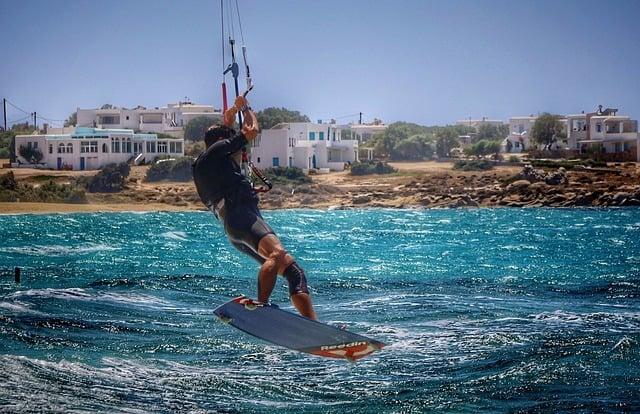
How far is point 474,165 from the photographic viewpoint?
99.8 meters

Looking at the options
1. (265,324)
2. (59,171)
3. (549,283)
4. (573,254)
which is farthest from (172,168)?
(265,324)

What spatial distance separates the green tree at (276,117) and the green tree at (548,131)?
92.9 feet

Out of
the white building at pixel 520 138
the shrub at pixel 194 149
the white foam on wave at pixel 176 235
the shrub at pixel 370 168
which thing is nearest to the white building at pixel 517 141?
the white building at pixel 520 138

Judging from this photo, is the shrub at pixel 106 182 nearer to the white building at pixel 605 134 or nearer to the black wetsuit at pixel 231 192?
the white building at pixel 605 134

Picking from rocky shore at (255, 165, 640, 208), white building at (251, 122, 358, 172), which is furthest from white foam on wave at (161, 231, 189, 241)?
white building at (251, 122, 358, 172)

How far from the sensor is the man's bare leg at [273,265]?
10.1 m

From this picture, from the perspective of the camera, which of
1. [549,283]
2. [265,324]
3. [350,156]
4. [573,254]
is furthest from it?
[350,156]

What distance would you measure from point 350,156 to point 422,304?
79.7m

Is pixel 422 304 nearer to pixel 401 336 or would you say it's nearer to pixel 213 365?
pixel 401 336

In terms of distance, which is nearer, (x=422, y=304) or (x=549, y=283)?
(x=422, y=304)

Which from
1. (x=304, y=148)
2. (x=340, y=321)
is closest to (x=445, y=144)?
(x=304, y=148)

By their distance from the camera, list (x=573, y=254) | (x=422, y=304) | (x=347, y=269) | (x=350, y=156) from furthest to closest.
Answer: (x=350, y=156), (x=573, y=254), (x=347, y=269), (x=422, y=304)

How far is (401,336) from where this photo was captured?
19141 mm

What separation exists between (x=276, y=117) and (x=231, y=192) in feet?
376
